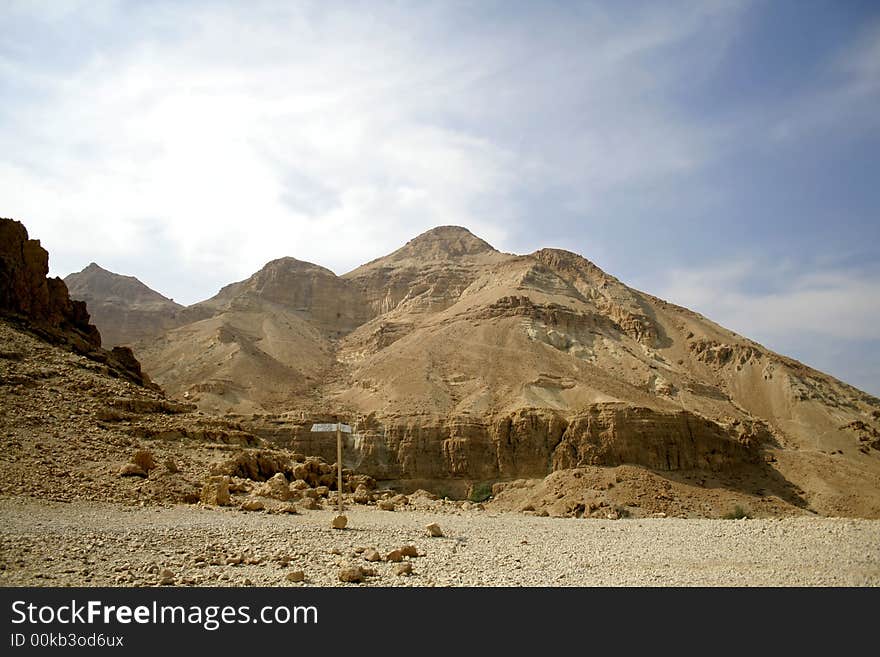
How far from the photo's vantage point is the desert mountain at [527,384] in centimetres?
4678

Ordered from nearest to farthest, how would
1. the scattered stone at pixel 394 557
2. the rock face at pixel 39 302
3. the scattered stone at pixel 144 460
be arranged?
the scattered stone at pixel 394 557, the scattered stone at pixel 144 460, the rock face at pixel 39 302

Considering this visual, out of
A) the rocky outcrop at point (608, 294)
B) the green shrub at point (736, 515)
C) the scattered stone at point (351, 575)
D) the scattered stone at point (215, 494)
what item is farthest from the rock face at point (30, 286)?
the rocky outcrop at point (608, 294)

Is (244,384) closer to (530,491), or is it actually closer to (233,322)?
(233,322)

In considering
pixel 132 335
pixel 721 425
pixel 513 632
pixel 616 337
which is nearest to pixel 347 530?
pixel 513 632

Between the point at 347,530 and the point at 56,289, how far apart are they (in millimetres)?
25339

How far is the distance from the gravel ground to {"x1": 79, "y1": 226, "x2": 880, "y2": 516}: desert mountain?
97.2 feet

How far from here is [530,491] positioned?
42156 mm

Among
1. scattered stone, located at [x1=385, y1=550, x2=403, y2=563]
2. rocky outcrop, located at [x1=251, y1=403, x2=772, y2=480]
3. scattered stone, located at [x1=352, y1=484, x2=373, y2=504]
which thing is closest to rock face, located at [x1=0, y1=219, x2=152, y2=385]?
scattered stone, located at [x1=352, y1=484, x2=373, y2=504]

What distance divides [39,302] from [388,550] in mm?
25127

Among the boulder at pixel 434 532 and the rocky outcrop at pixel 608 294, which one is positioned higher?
the rocky outcrop at pixel 608 294

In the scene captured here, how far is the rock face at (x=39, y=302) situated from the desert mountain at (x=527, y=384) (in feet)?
59.4

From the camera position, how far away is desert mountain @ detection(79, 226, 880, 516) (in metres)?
46.8

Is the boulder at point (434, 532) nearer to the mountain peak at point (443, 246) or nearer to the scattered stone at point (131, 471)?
the scattered stone at point (131, 471)

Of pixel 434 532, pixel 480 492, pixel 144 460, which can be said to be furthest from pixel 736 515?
pixel 144 460
